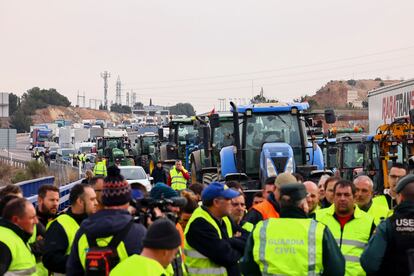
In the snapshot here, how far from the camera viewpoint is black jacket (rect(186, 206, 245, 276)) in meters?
7.85

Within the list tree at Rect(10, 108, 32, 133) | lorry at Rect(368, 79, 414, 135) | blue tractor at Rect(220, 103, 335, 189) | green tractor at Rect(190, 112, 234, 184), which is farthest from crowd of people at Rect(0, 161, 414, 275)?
tree at Rect(10, 108, 32, 133)

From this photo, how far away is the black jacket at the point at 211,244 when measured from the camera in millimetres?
7852

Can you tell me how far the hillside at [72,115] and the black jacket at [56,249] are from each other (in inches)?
6089

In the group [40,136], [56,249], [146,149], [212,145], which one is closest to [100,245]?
[56,249]

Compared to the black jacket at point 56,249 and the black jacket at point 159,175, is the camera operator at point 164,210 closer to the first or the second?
the black jacket at point 56,249

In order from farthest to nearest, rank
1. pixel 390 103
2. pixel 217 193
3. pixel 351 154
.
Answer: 1. pixel 351 154
2. pixel 390 103
3. pixel 217 193

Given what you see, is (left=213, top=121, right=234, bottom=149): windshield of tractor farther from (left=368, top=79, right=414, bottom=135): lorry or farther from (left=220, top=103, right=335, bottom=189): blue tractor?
(left=368, top=79, right=414, bottom=135): lorry

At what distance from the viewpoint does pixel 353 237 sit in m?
8.29

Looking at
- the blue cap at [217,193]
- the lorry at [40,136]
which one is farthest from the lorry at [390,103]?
the lorry at [40,136]

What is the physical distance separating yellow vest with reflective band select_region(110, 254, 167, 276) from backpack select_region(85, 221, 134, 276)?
2.76 ft

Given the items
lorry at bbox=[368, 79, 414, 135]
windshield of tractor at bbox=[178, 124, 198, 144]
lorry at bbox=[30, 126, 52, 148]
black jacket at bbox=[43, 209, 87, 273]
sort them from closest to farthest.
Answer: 1. black jacket at bbox=[43, 209, 87, 273]
2. lorry at bbox=[368, 79, 414, 135]
3. windshield of tractor at bbox=[178, 124, 198, 144]
4. lorry at bbox=[30, 126, 52, 148]

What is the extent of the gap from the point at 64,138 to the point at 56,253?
3151 inches

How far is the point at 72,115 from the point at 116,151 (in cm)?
13756

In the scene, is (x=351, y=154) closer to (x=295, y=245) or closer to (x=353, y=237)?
(x=353, y=237)
